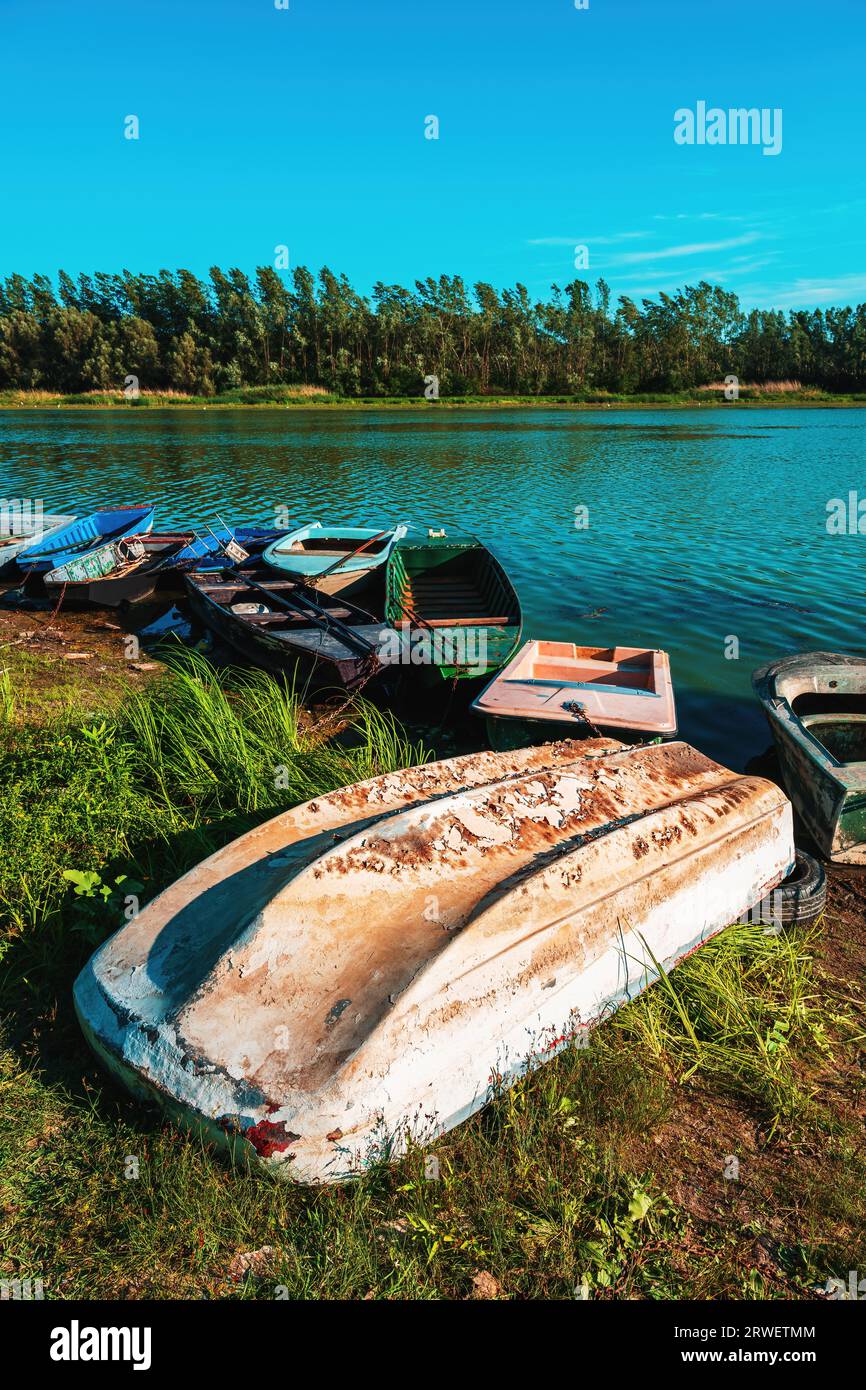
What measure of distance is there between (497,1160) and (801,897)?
10.1 ft

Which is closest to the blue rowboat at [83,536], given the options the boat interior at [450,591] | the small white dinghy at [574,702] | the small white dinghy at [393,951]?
the boat interior at [450,591]

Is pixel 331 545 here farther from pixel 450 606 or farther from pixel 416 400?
pixel 416 400

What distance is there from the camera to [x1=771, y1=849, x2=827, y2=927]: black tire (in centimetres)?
505

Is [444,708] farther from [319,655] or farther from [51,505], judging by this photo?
[51,505]

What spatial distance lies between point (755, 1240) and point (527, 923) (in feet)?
4.78

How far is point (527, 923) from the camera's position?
11.5 feet

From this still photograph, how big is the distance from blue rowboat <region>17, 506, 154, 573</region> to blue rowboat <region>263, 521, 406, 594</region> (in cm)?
349

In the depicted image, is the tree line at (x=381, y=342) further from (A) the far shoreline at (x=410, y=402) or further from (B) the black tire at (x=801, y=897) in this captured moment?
(B) the black tire at (x=801, y=897)

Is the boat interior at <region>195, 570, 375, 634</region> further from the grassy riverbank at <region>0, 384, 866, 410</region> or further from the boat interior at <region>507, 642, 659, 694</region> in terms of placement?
the grassy riverbank at <region>0, 384, 866, 410</region>

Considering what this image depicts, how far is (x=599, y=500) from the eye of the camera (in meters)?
23.5

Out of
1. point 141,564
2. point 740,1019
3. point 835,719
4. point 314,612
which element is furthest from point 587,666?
point 141,564

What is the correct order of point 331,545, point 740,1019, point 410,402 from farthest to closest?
point 410,402 < point 331,545 < point 740,1019

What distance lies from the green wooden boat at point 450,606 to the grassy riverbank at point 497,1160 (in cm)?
441

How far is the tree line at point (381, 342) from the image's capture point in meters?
73.1
